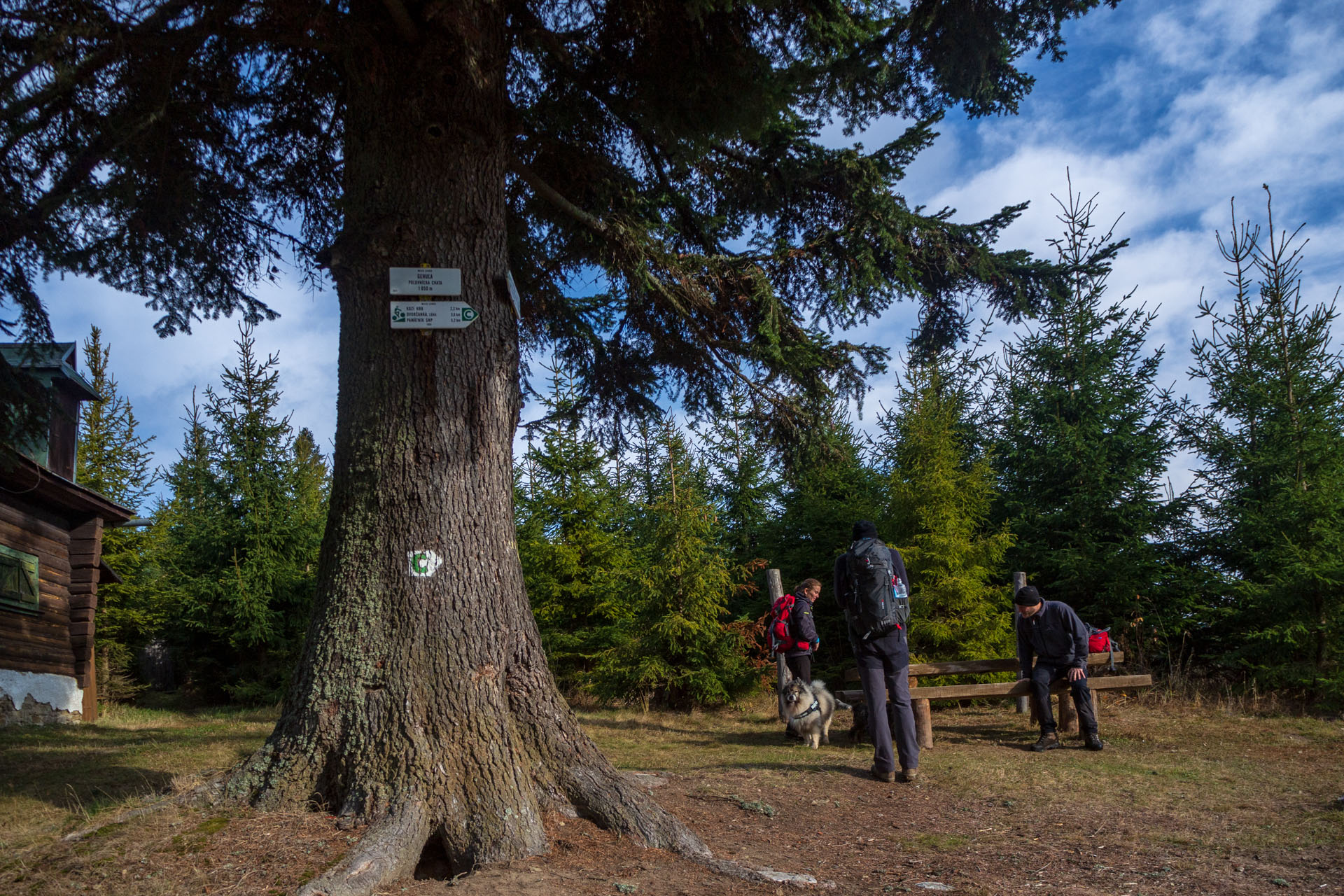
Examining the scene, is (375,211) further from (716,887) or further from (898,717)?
(898,717)

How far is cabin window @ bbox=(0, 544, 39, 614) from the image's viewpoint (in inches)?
498

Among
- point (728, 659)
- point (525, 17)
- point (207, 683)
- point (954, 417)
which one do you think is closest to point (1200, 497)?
point (954, 417)

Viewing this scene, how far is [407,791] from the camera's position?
4234mm

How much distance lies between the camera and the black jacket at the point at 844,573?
284 inches

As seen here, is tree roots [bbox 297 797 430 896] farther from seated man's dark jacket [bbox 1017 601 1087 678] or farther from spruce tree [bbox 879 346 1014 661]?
spruce tree [bbox 879 346 1014 661]

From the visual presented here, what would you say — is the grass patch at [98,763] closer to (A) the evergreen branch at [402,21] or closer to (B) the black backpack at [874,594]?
(A) the evergreen branch at [402,21]

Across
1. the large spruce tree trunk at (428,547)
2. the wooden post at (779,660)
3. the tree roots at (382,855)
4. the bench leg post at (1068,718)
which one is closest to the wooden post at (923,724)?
the bench leg post at (1068,718)

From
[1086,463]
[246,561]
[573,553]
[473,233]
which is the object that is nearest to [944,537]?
[1086,463]

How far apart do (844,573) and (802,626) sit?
10.4 ft

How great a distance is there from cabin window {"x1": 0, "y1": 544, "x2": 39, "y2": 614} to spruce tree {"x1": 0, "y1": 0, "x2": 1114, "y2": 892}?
8.37m

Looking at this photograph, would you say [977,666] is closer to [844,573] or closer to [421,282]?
[844,573]

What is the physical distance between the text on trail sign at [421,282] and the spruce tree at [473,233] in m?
0.09

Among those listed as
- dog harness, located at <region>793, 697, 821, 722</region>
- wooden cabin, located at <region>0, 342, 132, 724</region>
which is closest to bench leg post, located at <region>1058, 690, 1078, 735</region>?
dog harness, located at <region>793, 697, 821, 722</region>

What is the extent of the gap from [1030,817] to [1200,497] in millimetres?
8872
